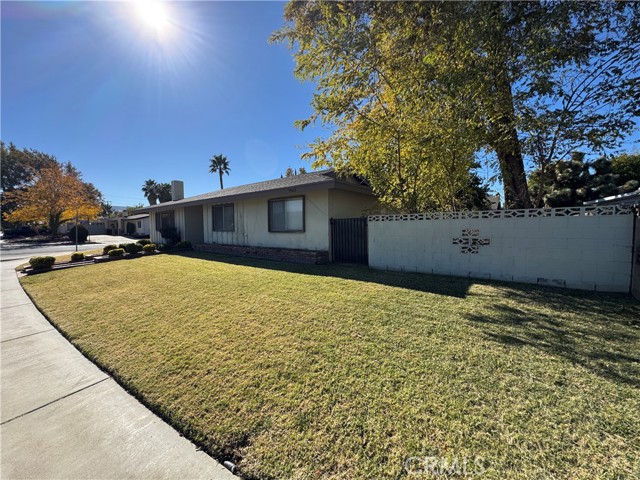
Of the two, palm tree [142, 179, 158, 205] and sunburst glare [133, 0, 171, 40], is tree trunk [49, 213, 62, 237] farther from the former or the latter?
sunburst glare [133, 0, 171, 40]

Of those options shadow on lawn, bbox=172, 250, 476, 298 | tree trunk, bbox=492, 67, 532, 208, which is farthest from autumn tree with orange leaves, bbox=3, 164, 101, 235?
tree trunk, bbox=492, 67, 532, 208

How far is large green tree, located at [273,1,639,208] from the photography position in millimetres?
4480

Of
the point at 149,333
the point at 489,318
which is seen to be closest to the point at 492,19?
the point at 489,318

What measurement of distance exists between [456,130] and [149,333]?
6641 mm

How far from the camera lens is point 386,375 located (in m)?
2.40

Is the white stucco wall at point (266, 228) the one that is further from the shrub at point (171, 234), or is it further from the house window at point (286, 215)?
the shrub at point (171, 234)

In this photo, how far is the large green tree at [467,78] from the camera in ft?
14.7

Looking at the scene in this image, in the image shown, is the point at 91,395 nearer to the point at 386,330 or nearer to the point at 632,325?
the point at 386,330

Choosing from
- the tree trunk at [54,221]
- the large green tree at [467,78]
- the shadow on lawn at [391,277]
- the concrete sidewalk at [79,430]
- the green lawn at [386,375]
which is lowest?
the concrete sidewalk at [79,430]

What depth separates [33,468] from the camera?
169 centimetres

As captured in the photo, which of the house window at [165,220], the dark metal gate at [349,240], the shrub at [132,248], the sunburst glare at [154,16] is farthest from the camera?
the house window at [165,220]

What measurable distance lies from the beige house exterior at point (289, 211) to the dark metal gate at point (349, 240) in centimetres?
27

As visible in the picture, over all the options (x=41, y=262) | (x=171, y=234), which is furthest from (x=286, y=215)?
(x=171, y=234)

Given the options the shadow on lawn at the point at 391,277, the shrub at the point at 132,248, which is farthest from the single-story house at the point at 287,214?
the shrub at the point at 132,248
